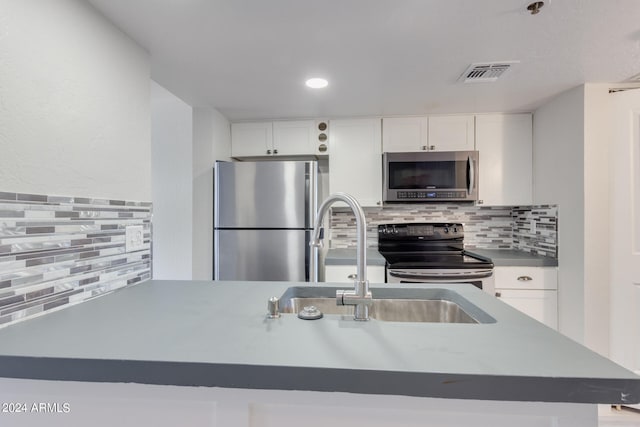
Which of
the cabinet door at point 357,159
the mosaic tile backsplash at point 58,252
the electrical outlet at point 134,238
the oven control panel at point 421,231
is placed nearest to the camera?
the mosaic tile backsplash at point 58,252

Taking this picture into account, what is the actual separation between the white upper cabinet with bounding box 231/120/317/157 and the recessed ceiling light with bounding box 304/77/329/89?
28.0 inches

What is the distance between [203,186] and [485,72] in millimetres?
2169

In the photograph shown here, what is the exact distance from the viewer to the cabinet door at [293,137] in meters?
2.79

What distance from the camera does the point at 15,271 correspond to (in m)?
0.92

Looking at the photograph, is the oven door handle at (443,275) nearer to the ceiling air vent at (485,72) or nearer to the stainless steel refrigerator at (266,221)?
the stainless steel refrigerator at (266,221)

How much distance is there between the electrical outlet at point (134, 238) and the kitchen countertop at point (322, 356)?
490 millimetres

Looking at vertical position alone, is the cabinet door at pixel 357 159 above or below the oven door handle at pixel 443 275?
above


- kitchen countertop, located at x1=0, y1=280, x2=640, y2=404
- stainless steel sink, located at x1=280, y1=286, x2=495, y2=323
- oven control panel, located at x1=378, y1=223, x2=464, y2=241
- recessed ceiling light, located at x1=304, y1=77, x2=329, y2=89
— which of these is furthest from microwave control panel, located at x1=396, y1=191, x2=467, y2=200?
kitchen countertop, located at x1=0, y1=280, x2=640, y2=404

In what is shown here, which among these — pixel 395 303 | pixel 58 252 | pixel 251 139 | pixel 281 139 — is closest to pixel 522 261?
pixel 395 303

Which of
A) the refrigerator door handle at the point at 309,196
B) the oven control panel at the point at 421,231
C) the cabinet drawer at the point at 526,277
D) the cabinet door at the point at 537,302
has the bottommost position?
the cabinet door at the point at 537,302

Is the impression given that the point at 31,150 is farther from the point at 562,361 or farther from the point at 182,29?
the point at 562,361

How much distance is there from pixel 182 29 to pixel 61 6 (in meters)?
0.45

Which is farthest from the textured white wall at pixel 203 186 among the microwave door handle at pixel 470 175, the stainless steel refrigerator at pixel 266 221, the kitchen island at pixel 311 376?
the microwave door handle at pixel 470 175

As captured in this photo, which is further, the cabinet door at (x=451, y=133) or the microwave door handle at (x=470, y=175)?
the cabinet door at (x=451, y=133)
